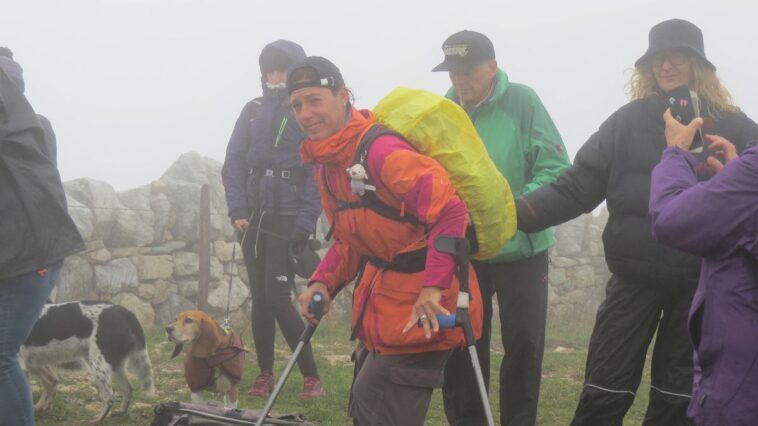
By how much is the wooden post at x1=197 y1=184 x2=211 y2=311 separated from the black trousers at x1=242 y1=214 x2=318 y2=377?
495 cm

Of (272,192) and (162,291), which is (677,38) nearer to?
(272,192)

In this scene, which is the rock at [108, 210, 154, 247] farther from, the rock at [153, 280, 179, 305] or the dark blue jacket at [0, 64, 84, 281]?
the dark blue jacket at [0, 64, 84, 281]

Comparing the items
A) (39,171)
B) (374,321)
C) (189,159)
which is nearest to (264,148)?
(39,171)

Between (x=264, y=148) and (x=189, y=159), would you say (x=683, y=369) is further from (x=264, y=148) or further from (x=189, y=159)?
(x=189, y=159)

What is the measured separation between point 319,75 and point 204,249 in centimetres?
814

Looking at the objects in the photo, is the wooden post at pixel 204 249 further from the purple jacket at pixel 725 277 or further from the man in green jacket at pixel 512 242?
the purple jacket at pixel 725 277


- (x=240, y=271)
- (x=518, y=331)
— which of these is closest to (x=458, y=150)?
(x=518, y=331)

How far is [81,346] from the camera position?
6.32 meters

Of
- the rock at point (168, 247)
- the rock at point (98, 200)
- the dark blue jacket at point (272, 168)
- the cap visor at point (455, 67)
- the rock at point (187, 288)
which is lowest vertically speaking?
the rock at point (187, 288)

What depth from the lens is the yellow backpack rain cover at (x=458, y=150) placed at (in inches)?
129

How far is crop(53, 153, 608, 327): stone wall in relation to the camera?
34.7 ft

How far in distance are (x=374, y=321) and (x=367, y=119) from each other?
0.75 m

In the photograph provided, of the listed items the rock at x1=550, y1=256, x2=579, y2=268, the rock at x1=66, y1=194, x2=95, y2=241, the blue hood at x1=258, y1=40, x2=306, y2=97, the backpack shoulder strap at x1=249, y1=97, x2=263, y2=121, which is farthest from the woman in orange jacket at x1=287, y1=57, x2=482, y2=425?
the rock at x1=550, y1=256, x2=579, y2=268

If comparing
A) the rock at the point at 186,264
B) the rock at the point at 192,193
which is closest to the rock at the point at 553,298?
the rock at the point at 192,193
